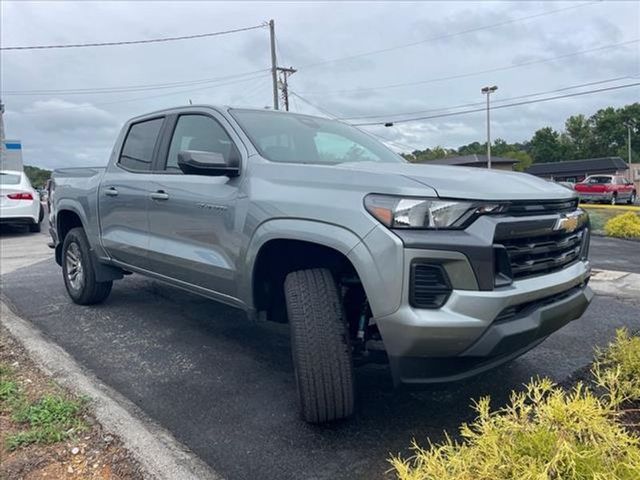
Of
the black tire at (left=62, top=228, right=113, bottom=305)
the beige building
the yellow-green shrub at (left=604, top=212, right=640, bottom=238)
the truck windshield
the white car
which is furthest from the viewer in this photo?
the beige building

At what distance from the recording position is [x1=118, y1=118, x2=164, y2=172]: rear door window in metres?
Answer: 4.37

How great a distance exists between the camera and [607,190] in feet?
93.9

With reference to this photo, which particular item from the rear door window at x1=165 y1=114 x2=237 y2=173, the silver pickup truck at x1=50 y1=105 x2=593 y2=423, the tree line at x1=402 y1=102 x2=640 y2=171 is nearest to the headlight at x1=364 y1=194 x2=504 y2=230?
the silver pickup truck at x1=50 y1=105 x2=593 y2=423

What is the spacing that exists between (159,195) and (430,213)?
2341mm

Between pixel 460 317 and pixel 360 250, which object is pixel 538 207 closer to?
pixel 460 317

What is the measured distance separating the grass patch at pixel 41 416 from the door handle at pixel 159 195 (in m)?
1.52

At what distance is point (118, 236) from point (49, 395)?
1.77 metres

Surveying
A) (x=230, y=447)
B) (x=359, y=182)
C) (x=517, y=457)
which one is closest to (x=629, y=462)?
(x=517, y=457)

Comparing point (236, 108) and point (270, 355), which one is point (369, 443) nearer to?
point (270, 355)

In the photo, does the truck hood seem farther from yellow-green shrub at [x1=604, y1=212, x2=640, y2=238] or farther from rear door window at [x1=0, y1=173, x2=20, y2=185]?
rear door window at [x1=0, y1=173, x2=20, y2=185]

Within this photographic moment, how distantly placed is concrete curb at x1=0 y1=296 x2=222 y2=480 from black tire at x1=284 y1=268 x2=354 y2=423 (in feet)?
1.95

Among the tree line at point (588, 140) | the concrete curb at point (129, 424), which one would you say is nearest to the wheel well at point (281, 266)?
the concrete curb at point (129, 424)

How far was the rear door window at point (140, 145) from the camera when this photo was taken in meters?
4.37

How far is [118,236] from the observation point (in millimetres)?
4594
